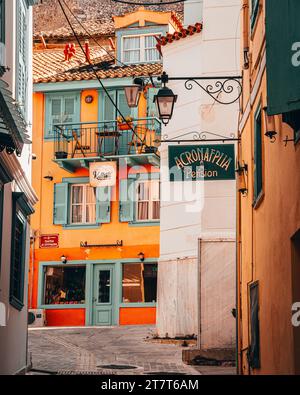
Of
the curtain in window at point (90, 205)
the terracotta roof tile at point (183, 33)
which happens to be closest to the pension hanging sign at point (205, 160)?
the terracotta roof tile at point (183, 33)

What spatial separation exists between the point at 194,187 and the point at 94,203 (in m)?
9.30

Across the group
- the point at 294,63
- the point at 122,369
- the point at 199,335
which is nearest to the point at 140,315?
the point at 199,335

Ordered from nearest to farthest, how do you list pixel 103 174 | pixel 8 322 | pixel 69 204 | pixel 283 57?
pixel 283 57 < pixel 8 322 < pixel 103 174 < pixel 69 204

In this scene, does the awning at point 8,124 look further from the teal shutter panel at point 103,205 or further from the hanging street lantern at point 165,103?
the teal shutter panel at point 103,205

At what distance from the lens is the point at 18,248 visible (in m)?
16.8

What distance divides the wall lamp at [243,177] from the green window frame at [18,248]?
3706 millimetres

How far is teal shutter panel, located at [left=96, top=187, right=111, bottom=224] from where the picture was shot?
108 ft

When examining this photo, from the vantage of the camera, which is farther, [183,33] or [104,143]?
[104,143]

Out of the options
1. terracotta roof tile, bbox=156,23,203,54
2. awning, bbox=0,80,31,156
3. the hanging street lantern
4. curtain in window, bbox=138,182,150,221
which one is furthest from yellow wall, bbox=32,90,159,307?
awning, bbox=0,80,31,156

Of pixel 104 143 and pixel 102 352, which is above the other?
pixel 104 143

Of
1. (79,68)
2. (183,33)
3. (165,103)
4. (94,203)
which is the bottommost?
(165,103)

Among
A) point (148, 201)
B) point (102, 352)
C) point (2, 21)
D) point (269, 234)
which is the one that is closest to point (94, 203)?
point (148, 201)

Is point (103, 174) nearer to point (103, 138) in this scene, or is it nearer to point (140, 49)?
point (103, 138)

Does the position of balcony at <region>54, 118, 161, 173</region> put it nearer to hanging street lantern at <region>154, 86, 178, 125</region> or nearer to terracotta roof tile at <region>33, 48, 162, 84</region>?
terracotta roof tile at <region>33, 48, 162, 84</region>
